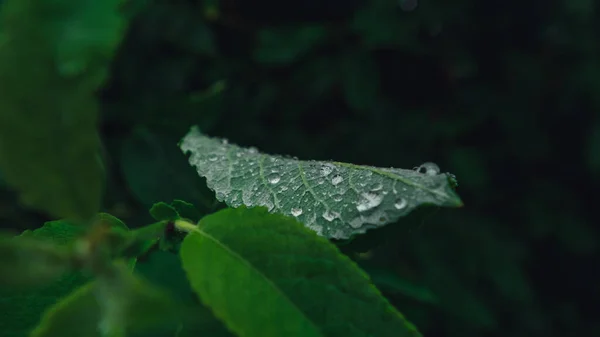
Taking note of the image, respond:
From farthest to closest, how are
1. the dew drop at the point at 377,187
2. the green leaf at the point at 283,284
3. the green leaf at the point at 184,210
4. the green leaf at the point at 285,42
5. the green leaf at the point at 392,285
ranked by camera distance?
the green leaf at the point at 285,42
the green leaf at the point at 392,285
the green leaf at the point at 184,210
the dew drop at the point at 377,187
the green leaf at the point at 283,284

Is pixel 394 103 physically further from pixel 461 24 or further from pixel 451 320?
pixel 451 320

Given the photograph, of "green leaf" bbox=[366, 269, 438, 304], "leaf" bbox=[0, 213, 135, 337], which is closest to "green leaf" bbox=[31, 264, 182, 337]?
"leaf" bbox=[0, 213, 135, 337]

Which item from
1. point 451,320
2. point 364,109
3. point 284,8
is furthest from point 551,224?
point 284,8

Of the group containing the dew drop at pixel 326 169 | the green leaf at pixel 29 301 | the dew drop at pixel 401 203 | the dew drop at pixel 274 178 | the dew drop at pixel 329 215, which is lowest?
the green leaf at pixel 29 301

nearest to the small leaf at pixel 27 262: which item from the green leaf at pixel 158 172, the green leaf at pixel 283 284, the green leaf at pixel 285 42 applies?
the green leaf at pixel 283 284

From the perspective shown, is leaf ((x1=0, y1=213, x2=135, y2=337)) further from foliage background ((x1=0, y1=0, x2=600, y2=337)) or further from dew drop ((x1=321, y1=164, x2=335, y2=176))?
foliage background ((x1=0, y1=0, x2=600, y2=337))

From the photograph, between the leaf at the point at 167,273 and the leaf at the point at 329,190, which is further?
the leaf at the point at 167,273

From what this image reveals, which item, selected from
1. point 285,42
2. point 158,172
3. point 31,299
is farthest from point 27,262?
point 285,42

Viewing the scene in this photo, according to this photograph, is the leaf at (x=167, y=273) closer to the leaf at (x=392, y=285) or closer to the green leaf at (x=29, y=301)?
the green leaf at (x=29, y=301)
